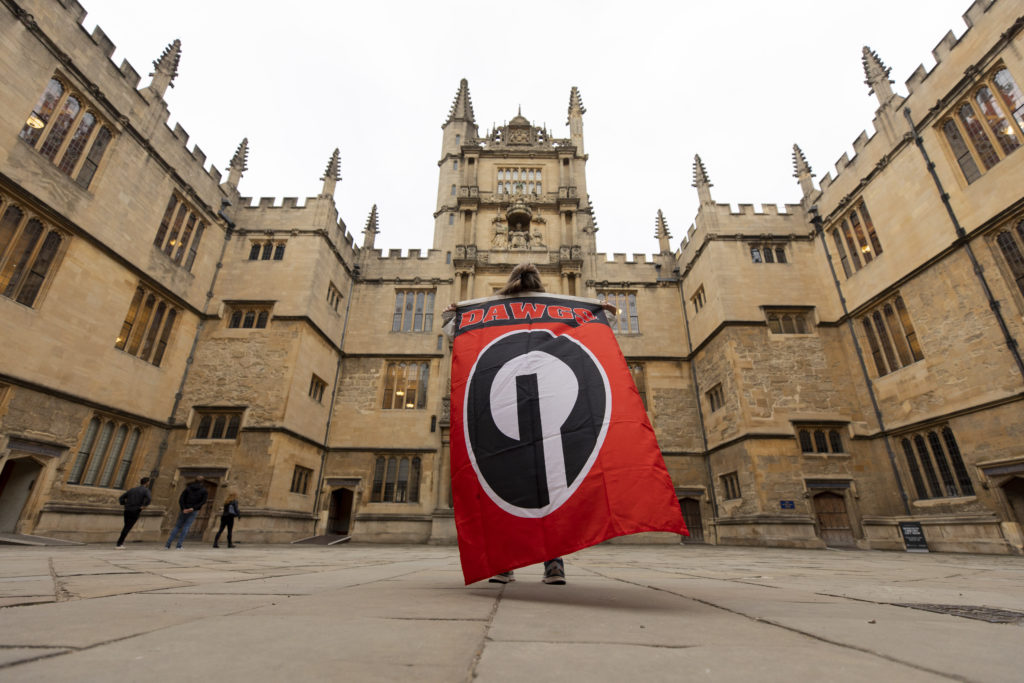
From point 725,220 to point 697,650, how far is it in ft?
60.0

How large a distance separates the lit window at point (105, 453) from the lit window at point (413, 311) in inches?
349

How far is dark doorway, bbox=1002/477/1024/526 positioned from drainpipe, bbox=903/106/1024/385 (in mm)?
2392

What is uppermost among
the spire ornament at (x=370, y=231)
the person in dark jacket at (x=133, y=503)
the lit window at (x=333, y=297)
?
the spire ornament at (x=370, y=231)

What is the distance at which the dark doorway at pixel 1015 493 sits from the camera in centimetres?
996

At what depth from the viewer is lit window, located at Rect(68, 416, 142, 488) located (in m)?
11.2

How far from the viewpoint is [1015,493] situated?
10.1 metres

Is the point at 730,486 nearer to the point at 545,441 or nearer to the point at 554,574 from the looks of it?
the point at 554,574

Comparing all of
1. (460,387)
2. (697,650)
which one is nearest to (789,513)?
(460,387)

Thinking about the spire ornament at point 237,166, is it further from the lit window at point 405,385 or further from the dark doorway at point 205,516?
the dark doorway at point 205,516

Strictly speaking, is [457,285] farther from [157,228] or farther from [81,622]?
[81,622]

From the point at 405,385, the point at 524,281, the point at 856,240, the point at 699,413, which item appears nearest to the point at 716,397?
the point at 699,413

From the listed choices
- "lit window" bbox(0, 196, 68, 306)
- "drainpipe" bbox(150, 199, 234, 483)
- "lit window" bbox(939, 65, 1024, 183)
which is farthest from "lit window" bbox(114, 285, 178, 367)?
"lit window" bbox(939, 65, 1024, 183)

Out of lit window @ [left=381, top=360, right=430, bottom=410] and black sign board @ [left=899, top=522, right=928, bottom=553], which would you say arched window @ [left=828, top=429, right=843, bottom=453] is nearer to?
black sign board @ [left=899, top=522, right=928, bottom=553]

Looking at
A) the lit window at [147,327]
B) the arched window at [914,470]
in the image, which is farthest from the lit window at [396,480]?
the arched window at [914,470]
